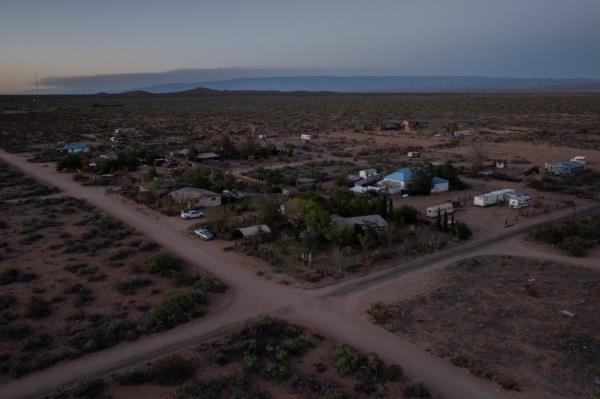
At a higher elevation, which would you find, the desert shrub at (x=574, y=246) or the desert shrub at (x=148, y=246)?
the desert shrub at (x=574, y=246)

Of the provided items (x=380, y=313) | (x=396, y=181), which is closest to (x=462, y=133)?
(x=396, y=181)

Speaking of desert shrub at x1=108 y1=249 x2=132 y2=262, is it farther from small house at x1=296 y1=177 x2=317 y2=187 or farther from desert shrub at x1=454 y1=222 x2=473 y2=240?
small house at x1=296 y1=177 x2=317 y2=187

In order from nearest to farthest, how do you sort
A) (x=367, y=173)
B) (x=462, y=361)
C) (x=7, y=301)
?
(x=462, y=361), (x=7, y=301), (x=367, y=173)

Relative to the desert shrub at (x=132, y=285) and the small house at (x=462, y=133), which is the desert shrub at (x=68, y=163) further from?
the small house at (x=462, y=133)

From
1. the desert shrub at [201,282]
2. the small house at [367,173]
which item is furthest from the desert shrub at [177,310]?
the small house at [367,173]

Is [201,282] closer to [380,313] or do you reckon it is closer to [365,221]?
[380,313]

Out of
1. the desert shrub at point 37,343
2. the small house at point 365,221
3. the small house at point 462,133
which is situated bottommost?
the desert shrub at point 37,343

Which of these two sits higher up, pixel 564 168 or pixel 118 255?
pixel 564 168
